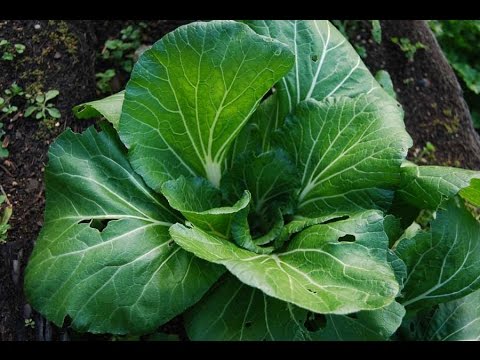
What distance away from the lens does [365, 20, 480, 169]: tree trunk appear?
125 inches

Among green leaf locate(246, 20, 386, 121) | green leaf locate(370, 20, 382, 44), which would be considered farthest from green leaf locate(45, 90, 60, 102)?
green leaf locate(370, 20, 382, 44)

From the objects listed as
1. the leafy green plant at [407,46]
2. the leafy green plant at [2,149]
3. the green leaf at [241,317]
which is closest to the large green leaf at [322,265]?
the green leaf at [241,317]

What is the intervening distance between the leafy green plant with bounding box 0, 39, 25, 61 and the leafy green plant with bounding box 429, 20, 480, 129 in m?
2.76

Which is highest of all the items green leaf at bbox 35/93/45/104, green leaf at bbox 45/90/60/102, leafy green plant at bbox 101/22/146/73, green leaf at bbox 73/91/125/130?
green leaf at bbox 73/91/125/130

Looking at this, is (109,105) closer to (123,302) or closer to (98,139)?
(98,139)

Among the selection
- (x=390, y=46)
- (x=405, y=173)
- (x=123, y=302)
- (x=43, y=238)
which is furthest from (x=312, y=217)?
(x=390, y=46)

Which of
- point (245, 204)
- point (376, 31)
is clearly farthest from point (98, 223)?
point (376, 31)

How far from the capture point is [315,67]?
237 centimetres

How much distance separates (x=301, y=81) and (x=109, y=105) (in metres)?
0.77

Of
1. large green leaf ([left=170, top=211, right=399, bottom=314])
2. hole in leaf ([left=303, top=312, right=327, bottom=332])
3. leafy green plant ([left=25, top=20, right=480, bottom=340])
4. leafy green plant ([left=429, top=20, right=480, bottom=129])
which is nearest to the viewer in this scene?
large green leaf ([left=170, top=211, right=399, bottom=314])

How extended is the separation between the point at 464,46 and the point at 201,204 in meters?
2.74

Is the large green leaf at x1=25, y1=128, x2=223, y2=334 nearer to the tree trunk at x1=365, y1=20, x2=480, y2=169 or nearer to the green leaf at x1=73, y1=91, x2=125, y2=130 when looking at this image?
the green leaf at x1=73, y1=91, x2=125, y2=130

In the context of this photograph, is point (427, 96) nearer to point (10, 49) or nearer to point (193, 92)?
point (193, 92)

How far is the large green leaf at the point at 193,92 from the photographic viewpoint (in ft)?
6.33
